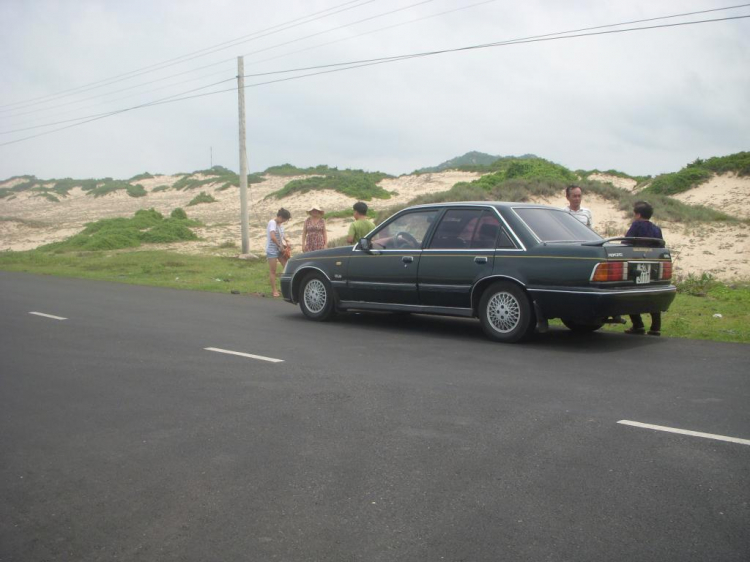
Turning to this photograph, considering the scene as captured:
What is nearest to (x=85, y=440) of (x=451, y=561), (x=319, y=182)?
(x=451, y=561)

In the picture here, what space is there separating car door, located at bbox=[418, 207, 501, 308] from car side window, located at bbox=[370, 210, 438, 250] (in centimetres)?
24

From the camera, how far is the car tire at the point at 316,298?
11.3 meters

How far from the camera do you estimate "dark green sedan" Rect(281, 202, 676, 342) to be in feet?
28.4

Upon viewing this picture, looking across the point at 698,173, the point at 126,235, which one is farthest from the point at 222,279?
the point at 698,173

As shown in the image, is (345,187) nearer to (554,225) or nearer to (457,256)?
(457,256)

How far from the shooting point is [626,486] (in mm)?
4348

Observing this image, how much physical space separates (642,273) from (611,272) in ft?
2.01

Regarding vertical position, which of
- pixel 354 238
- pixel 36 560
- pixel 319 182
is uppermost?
pixel 319 182

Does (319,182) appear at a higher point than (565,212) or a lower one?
higher

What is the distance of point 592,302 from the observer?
8477 millimetres

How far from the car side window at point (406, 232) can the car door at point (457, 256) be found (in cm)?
24

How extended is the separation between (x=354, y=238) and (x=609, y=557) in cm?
931

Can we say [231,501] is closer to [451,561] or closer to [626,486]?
[451,561]

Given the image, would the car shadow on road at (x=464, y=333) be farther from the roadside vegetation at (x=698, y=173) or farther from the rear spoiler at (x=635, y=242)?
the roadside vegetation at (x=698, y=173)
